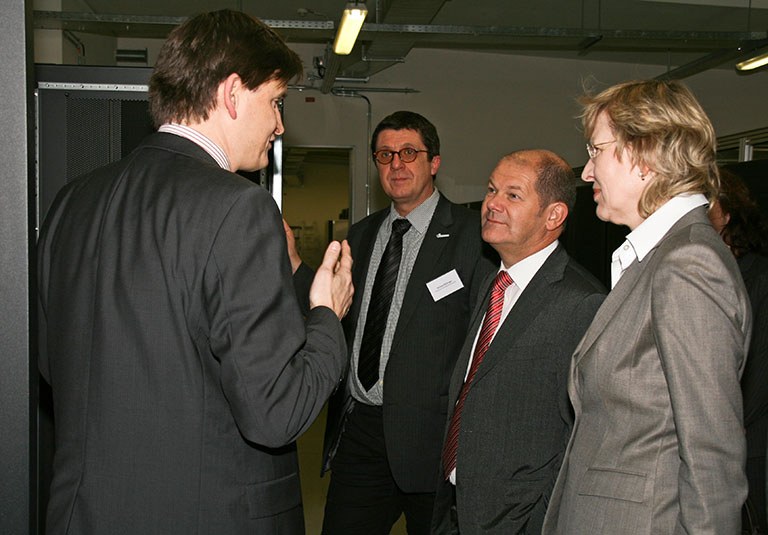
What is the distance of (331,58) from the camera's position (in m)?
8.58

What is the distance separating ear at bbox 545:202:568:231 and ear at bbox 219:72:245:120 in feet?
4.17

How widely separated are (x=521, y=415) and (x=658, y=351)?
730 millimetres

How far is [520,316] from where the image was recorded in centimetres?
217

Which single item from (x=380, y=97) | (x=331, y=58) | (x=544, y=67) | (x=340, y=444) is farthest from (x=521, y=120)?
(x=340, y=444)

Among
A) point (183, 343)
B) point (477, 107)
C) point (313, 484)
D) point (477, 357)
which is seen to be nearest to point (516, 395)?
point (477, 357)

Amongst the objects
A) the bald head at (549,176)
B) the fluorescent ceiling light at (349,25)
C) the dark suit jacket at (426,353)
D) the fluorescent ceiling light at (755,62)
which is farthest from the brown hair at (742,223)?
the fluorescent ceiling light at (755,62)

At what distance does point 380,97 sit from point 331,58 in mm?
2034

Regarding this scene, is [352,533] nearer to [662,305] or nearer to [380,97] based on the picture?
[662,305]

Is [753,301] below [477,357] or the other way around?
the other way around

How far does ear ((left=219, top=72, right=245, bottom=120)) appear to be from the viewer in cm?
141

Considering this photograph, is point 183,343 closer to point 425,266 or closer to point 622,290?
point 622,290

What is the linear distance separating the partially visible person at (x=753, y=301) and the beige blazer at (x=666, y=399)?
1269mm

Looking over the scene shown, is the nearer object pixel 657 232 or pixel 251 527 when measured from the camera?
pixel 251 527

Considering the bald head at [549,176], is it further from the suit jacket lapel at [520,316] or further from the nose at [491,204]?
the suit jacket lapel at [520,316]
